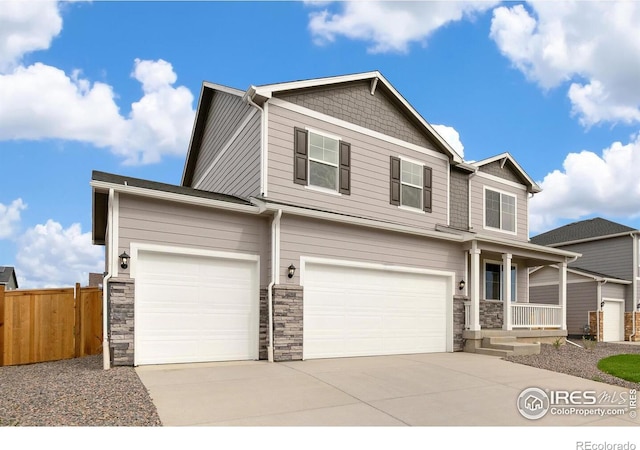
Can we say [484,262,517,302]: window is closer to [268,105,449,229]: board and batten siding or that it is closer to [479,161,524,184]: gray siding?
[268,105,449,229]: board and batten siding

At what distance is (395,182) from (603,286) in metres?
14.9

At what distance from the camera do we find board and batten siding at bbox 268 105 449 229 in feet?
35.3

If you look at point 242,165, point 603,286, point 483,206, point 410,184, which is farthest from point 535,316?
point 242,165

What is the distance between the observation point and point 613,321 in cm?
2195

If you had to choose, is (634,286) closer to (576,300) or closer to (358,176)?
(576,300)

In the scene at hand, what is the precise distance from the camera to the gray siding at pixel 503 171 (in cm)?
1601

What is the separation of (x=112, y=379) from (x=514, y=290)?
13.9m

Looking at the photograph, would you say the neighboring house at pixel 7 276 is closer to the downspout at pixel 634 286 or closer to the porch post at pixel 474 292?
the porch post at pixel 474 292

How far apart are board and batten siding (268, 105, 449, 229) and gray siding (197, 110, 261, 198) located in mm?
488

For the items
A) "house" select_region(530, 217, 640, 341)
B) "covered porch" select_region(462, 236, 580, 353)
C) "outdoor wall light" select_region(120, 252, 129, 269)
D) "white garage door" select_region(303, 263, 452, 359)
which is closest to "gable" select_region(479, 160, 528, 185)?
"covered porch" select_region(462, 236, 580, 353)

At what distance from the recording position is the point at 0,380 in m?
7.52

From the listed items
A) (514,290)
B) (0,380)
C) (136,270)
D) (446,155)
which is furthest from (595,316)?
(0,380)

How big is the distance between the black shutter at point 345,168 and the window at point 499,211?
6.38m

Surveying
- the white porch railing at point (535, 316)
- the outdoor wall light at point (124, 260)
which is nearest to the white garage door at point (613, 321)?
the white porch railing at point (535, 316)
